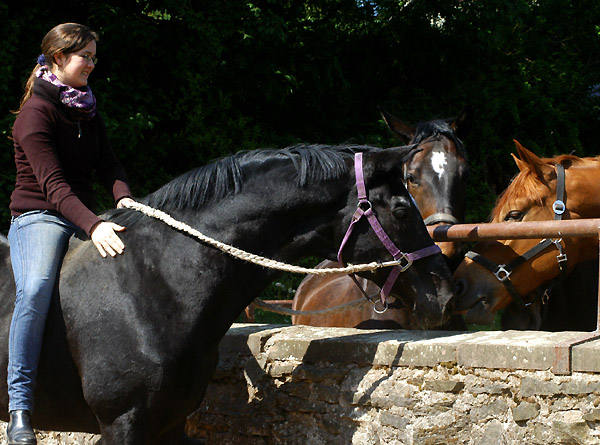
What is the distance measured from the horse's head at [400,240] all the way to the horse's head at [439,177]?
3.79 ft

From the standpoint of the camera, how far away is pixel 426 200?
467 centimetres

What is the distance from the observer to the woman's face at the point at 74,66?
329 centimetres

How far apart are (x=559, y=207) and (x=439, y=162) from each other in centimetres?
93

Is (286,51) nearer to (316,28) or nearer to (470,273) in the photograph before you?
(316,28)

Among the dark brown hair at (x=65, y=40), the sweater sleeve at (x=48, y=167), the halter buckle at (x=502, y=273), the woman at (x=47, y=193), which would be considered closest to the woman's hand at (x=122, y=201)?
the woman at (x=47, y=193)

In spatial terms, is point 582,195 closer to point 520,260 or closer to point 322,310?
point 520,260

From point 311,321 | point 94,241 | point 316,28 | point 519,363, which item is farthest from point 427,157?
point 316,28

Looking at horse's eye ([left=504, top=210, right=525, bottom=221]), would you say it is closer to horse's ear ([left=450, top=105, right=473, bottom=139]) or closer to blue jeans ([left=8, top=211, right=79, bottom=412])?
horse's ear ([left=450, top=105, right=473, bottom=139])

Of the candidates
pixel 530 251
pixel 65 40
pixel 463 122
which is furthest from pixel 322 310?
pixel 463 122

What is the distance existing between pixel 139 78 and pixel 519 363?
7922 millimetres

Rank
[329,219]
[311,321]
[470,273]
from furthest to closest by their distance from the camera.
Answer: [311,321] < [470,273] < [329,219]

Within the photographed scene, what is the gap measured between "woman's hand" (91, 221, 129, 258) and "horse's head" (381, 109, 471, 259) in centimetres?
196

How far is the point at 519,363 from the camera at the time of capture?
9.80 ft

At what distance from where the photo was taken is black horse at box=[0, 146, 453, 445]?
300 cm
